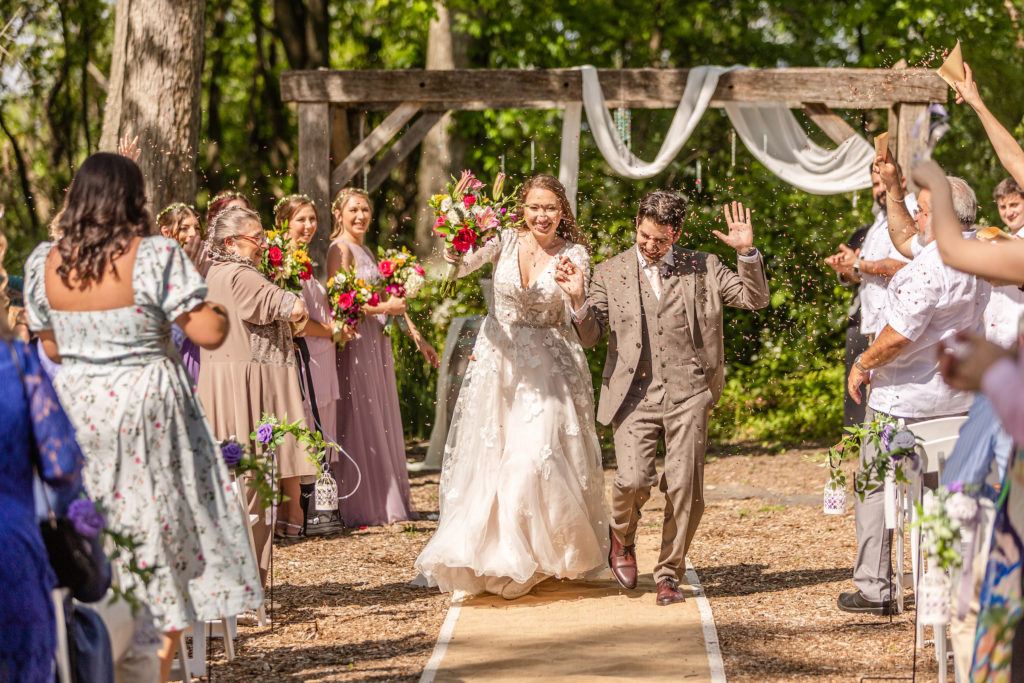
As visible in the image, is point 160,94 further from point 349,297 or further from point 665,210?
point 665,210

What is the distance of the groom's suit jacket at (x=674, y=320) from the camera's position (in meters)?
5.97

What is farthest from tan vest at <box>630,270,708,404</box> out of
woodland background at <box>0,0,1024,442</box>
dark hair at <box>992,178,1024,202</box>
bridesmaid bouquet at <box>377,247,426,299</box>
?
woodland background at <box>0,0,1024,442</box>

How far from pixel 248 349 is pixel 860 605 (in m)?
3.58

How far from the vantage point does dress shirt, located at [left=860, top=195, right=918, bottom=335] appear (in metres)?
6.64

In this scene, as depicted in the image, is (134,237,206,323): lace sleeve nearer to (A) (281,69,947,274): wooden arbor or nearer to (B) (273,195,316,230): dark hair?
(B) (273,195,316,230): dark hair

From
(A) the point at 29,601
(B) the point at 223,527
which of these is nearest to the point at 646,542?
(B) the point at 223,527

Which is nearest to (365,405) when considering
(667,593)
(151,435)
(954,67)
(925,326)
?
(667,593)

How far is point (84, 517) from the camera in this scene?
320 centimetres

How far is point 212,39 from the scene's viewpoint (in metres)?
20.4

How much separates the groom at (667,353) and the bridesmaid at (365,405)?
2.27 meters

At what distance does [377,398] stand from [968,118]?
9.12 meters

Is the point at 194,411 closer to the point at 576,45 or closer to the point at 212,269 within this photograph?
the point at 212,269

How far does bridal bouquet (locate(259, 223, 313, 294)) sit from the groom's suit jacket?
2.10 m

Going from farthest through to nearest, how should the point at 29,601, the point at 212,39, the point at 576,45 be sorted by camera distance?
the point at 212,39
the point at 576,45
the point at 29,601
